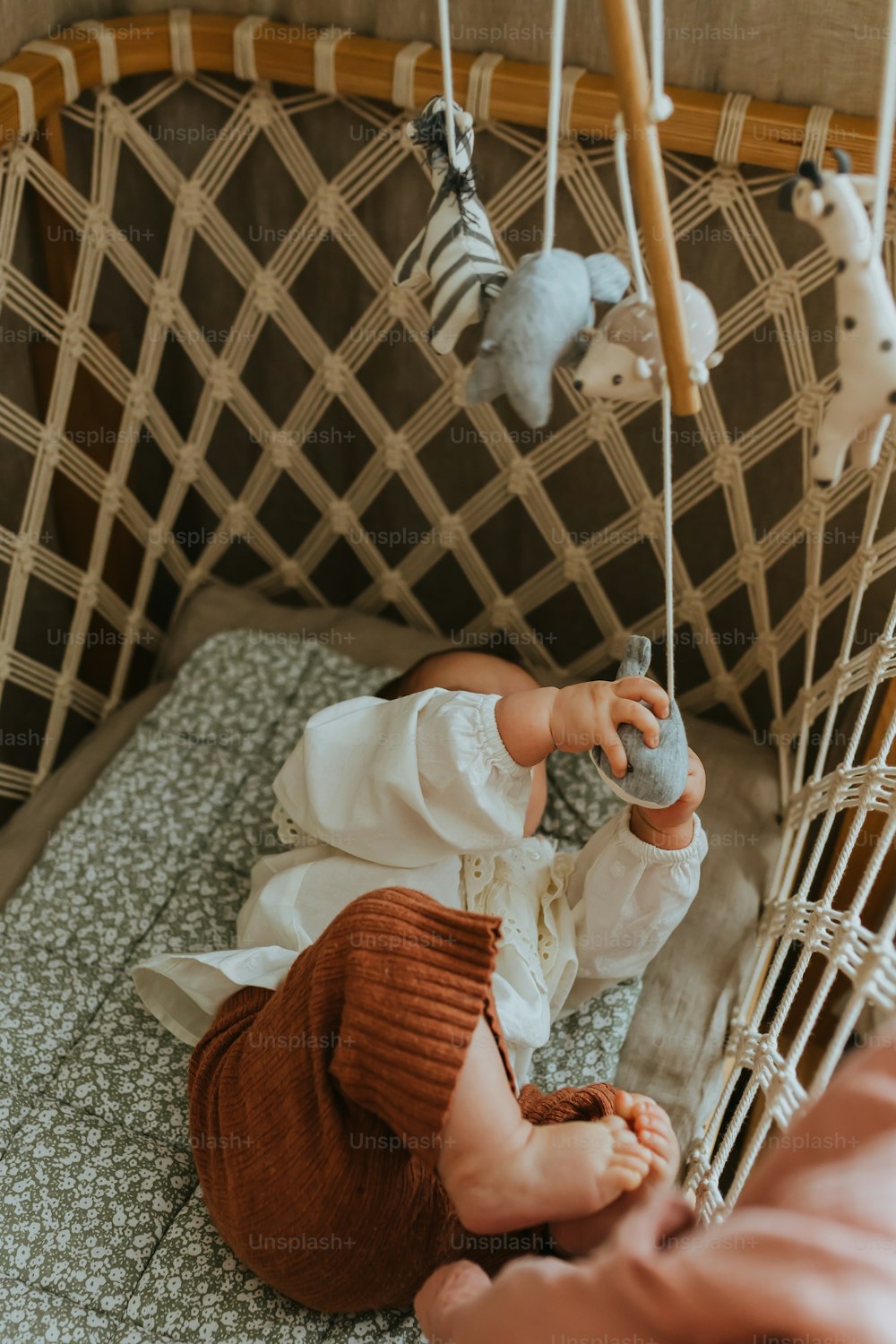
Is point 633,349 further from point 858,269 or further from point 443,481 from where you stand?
point 443,481

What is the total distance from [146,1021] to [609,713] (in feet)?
1.75

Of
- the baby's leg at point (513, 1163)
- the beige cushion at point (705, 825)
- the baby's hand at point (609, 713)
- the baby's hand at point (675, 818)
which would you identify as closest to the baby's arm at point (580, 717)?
the baby's hand at point (609, 713)

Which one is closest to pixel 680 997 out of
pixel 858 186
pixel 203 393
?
pixel 858 186

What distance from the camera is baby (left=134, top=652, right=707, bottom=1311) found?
73 cm

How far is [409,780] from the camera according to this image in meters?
0.91

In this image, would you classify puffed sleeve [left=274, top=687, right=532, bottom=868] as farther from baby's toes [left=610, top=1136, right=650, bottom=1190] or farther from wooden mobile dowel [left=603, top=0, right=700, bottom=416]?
Result: wooden mobile dowel [left=603, top=0, right=700, bottom=416]

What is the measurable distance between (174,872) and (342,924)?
433 millimetres

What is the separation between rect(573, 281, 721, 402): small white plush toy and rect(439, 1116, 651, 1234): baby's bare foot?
0.45 meters

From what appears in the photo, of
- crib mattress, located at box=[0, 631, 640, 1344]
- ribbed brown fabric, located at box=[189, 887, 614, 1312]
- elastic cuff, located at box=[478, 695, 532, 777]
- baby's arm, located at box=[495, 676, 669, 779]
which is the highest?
baby's arm, located at box=[495, 676, 669, 779]

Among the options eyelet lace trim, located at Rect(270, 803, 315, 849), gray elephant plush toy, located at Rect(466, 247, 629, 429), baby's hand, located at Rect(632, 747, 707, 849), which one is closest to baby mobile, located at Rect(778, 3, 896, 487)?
gray elephant plush toy, located at Rect(466, 247, 629, 429)

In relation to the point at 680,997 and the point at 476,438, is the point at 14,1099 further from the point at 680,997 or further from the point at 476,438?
the point at 476,438

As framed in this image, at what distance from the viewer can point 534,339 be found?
0.61 meters

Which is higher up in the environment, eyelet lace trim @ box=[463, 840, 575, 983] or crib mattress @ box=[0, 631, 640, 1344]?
eyelet lace trim @ box=[463, 840, 575, 983]

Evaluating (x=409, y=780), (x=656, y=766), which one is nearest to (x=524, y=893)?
(x=409, y=780)
